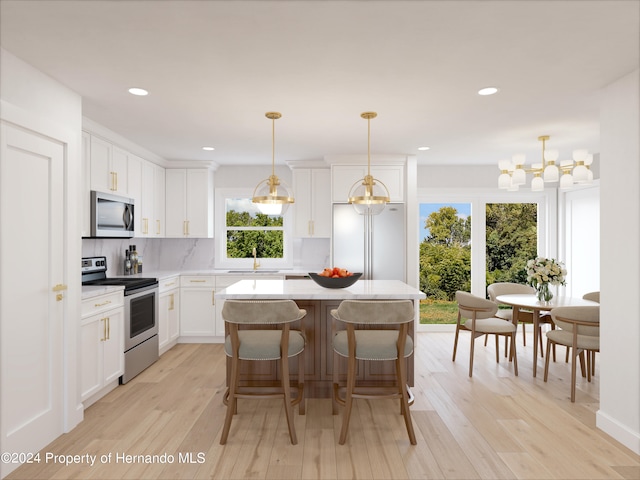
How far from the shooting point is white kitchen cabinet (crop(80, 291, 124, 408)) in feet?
10.6

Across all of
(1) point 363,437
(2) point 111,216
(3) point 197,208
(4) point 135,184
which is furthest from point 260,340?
(3) point 197,208

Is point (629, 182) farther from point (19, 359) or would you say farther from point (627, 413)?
point (19, 359)

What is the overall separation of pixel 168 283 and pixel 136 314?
0.93 metres

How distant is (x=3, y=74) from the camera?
2.39m

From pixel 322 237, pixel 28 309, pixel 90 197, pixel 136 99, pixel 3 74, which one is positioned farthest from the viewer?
pixel 322 237

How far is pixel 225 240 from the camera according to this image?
20.0 ft

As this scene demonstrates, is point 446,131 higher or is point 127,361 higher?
point 446,131

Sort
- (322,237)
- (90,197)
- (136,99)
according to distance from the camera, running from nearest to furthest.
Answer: (136,99) → (90,197) → (322,237)

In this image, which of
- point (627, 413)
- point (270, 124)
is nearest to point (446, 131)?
point (270, 124)

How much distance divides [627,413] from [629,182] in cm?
153

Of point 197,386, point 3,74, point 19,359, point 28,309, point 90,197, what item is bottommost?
point 197,386

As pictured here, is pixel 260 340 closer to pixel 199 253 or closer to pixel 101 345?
pixel 101 345

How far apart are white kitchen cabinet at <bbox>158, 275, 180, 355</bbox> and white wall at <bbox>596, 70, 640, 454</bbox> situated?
4.27 m

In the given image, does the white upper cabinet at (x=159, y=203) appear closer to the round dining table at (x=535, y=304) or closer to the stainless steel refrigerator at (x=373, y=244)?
the stainless steel refrigerator at (x=373, y=244)
